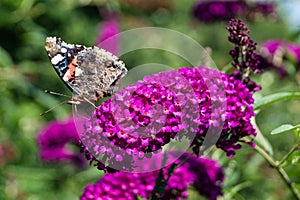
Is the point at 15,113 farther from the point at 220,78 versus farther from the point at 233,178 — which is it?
the point at 220,78

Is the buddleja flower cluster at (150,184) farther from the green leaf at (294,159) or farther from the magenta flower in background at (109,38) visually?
the magenta flower in background at (109,38)

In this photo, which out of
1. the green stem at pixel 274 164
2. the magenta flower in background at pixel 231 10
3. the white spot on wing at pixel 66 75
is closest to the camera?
the white spot on wing at pixel 66 75

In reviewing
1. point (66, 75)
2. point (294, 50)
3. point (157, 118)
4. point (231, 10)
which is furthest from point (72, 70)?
point (231, 10)

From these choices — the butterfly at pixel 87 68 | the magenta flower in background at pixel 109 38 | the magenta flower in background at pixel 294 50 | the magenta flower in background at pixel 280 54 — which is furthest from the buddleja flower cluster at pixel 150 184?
the magenta flower in background at pixel 109 38

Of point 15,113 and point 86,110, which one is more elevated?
point 86,110

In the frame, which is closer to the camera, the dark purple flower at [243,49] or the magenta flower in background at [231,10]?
the dark purple flower at [243,49]

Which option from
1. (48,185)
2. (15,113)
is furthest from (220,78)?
(15,113)

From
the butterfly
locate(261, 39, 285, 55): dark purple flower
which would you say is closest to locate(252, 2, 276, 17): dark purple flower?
locate(261, 39, 285, 55): dark purple flower
